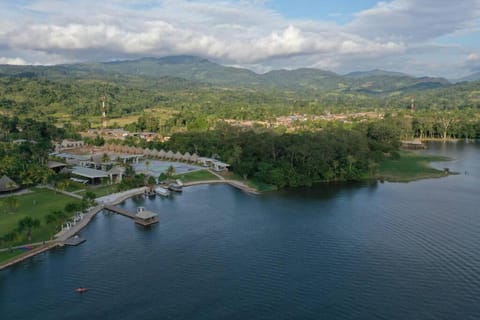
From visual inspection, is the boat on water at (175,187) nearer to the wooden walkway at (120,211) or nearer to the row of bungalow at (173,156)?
the wooden walkway at (120,211)

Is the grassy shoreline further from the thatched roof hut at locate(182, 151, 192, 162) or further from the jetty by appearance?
the jetty

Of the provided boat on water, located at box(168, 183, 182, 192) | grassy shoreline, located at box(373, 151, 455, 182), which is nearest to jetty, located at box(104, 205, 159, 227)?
boat on water, located at box(168, 183, 182, 192)

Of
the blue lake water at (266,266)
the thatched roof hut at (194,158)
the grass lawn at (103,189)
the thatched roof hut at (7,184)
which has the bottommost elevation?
the blue lake water at (266,266)

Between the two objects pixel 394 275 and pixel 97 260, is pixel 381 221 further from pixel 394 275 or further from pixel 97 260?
pixel 97 260

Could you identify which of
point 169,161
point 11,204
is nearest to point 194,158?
point 169,161

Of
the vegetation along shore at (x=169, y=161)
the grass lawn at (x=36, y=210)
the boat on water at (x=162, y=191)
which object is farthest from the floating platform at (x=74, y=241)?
the boat on water at (x=162, y=191)

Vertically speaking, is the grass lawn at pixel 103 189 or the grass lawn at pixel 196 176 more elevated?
the grass lawn at pixel 196 176

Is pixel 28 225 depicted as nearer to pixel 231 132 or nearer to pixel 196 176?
pixel 196 176

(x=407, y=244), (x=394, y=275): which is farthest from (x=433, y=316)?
(x=407, y=244)
